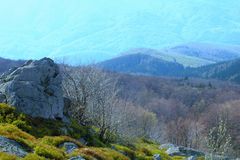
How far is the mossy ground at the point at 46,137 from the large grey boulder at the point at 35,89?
22.9 inches

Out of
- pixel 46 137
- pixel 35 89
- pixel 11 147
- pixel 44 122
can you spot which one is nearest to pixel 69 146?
pixel 46 137

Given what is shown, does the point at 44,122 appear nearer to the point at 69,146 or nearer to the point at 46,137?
the point at 46,137

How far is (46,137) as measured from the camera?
65.7 ft

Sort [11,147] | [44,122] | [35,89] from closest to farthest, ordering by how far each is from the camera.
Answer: [11,147] < [44,122] < [35,89]

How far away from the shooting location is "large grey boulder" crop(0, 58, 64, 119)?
22766 mm

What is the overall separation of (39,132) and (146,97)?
177382 mm

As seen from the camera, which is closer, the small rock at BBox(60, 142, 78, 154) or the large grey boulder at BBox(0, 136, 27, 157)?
the large grey boulder at BBox(0, 136, 27, 157)

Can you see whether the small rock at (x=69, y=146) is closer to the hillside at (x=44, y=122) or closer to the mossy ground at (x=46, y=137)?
the hillside at (x=44, y=122)

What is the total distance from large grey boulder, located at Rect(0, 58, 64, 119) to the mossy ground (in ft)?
1.91

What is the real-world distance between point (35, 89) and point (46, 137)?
411 centimetres

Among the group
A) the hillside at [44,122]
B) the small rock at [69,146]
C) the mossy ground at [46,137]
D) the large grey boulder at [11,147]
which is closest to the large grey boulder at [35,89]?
the hillside at [44,122]

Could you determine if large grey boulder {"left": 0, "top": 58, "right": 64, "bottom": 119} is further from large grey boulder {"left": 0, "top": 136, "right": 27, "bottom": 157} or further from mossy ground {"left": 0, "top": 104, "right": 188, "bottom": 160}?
large grey boulder {"left": 0, "top": 136, "right": 27, "bottom": 157}

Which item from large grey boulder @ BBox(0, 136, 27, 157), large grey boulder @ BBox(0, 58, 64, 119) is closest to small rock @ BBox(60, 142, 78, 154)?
large grey boulder @ BBox(0, 136, 27, 157)

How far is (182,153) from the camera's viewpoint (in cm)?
5262
